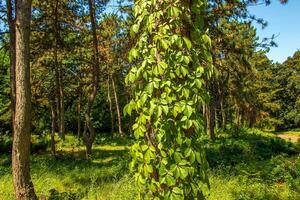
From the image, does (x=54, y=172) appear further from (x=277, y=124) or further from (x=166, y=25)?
(x=277, y=124)

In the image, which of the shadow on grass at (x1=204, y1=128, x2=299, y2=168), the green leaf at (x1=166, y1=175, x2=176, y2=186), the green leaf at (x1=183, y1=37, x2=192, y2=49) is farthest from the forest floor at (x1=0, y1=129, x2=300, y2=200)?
the green leaf at (x1=183, y1=37, x2=192, y2=49)

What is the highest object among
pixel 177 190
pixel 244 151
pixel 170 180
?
pixel 170 180

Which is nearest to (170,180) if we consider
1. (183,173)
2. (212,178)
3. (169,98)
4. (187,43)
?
(183,173)

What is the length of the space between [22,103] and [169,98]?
5050 mm

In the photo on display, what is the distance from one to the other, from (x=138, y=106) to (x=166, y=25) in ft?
2.99

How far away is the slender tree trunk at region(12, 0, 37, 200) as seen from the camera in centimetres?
834

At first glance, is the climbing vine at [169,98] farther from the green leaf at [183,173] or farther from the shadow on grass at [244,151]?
the shadow on grass at [244,151]

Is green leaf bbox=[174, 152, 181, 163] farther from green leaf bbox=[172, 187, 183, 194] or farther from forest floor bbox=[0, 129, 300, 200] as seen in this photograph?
forest floor bbox=[0, 129, 300, 200]

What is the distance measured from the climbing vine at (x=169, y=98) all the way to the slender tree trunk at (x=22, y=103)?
15.0 ft

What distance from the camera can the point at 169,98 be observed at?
4180mm

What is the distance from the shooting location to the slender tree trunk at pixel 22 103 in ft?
27.4

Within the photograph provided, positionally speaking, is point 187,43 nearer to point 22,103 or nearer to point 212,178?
point 22,103

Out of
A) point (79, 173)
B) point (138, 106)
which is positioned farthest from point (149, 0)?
point (79, 173)

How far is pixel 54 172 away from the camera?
14227 mm
